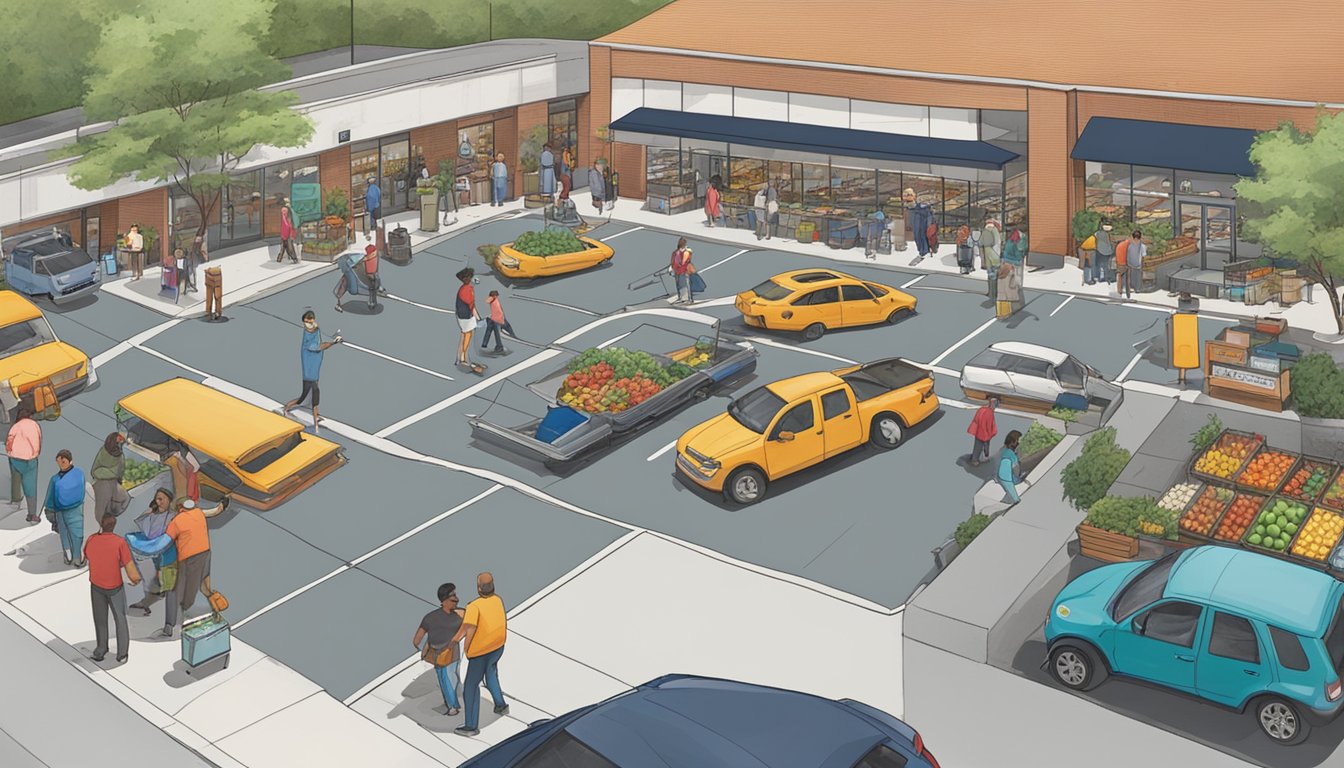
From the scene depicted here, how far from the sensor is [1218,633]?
15492mm

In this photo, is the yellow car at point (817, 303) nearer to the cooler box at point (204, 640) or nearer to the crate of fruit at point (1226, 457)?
the crate of fruit at point (1226, 457)

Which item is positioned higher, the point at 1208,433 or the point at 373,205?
the point at 373,205

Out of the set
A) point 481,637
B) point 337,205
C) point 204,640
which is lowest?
point 204,640

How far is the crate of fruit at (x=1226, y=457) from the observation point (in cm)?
2059

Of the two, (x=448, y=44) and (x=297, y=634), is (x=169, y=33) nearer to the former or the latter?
(x=297, y=634)

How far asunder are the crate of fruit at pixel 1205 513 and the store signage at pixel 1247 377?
4.17 metres

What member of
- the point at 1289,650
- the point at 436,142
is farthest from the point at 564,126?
the point at 1289,650

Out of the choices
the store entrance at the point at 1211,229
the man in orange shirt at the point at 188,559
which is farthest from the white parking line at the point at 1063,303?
the man in orange shirt at the point at 188,559

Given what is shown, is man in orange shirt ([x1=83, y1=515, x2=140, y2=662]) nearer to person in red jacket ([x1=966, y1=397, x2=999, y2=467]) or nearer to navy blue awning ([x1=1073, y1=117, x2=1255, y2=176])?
person in red jacket ([x1=966, y1=397, x2=999, y2=467])

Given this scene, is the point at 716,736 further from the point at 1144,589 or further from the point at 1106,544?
the point at 1106,544

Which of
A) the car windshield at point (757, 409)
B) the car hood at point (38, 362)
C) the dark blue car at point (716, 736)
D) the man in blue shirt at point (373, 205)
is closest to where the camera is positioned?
the dark blue car at point (716, 736)

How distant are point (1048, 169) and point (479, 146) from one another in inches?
654

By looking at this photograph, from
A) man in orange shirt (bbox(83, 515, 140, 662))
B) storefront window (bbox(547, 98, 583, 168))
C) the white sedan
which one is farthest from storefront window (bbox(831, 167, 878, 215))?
man in orange shirt (bbox(83, 515, 140, 662))

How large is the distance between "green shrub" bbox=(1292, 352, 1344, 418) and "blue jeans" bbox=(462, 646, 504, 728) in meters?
13.2
